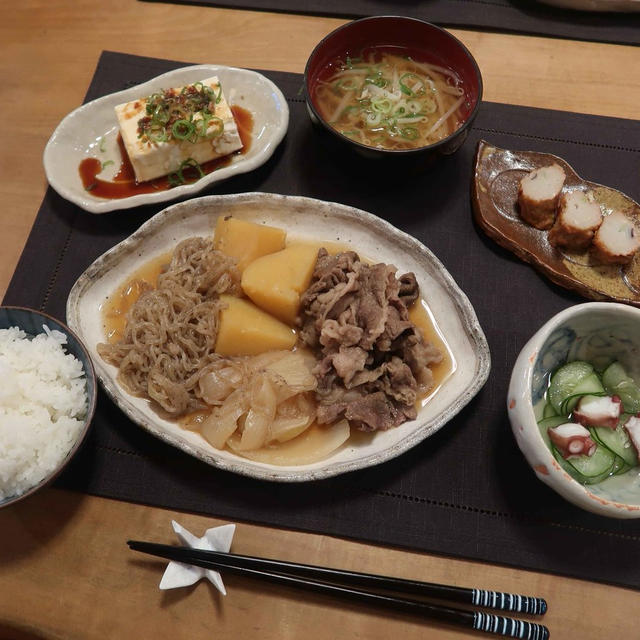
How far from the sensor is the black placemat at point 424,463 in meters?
2.28

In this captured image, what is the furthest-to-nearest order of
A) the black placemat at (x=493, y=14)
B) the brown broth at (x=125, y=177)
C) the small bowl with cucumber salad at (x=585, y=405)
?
the black placemat at (x=493, y=14), the brown broth at (x=125, y=177), the small bowl with cucumber salad at (x=585, y=405)

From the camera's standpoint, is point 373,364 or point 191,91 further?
point 191,91

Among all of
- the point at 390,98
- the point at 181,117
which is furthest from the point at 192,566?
the point at 390,98

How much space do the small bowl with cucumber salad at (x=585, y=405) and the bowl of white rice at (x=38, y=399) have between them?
170 centimetres

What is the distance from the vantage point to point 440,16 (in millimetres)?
3576

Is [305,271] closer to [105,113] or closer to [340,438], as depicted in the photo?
[340,438]

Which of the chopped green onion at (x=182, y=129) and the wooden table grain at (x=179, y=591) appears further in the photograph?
the chopped green onion at (x=182, y=129)

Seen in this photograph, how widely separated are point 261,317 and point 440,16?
8.06 ft

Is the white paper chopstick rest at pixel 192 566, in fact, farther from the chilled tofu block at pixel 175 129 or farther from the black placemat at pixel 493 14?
the black placemat at pixel 493 14

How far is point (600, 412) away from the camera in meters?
2.14

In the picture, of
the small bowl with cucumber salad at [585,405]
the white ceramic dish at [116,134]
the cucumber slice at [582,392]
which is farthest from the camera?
the white ceramic dish at [116,134]

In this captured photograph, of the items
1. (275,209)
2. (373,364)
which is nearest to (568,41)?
(275,209)

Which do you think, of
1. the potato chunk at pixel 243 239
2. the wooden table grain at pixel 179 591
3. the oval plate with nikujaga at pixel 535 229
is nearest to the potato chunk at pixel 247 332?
the potato chunk at pixel 243 239

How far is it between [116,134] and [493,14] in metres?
2.52
